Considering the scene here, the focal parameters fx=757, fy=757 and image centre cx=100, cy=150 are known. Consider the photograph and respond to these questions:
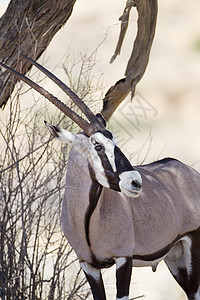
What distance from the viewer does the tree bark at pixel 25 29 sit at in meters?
5.70

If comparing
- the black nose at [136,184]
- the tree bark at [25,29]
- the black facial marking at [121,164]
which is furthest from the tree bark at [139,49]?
the black nose at [136,184]

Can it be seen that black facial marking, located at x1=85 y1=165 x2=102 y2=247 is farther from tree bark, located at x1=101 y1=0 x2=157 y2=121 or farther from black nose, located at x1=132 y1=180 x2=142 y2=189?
tree bark, located at x1=101 y1=0 x2=157 y2=121

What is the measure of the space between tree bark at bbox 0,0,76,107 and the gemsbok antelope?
0.92 meters

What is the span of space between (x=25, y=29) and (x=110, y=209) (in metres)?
1.78

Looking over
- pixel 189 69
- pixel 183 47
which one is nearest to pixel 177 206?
pixel 189 69

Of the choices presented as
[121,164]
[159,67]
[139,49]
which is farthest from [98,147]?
[159,67]

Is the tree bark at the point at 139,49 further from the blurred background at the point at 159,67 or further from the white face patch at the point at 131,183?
the blurred background at the point at 159,67

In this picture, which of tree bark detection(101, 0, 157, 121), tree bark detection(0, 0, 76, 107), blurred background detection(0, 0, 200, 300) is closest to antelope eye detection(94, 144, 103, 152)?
tree bark detection(0, 0, 76, 107)

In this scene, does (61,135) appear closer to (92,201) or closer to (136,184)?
(92,201)

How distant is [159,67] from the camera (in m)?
27.1

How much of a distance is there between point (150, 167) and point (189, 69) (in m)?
23.1

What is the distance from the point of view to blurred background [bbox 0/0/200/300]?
63.4ft

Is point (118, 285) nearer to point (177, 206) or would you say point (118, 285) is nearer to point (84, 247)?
point (84, 247)

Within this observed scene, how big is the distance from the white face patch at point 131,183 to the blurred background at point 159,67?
1075 cm
